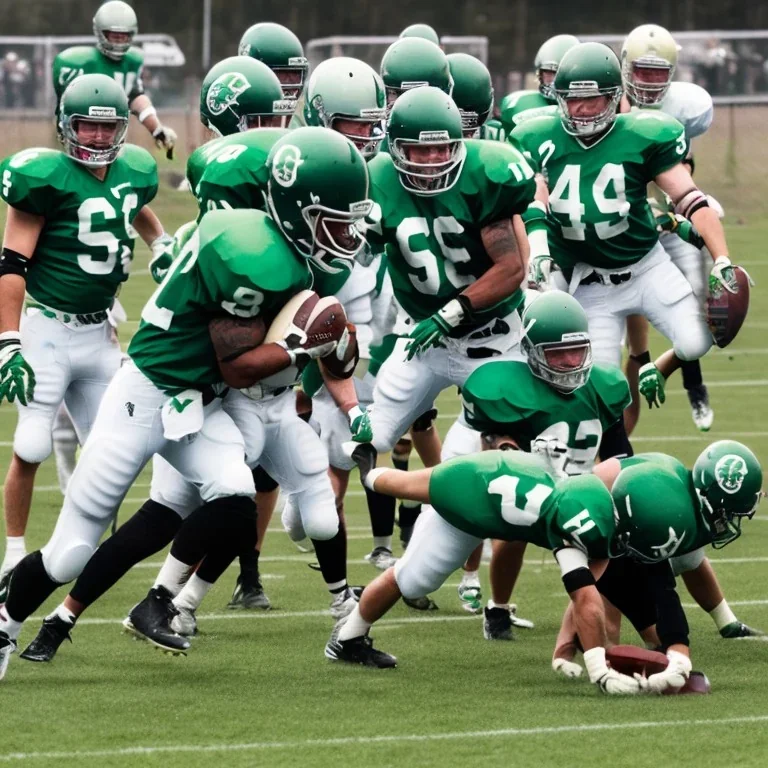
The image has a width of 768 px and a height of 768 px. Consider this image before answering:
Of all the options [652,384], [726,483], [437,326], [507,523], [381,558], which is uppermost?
[437,326]

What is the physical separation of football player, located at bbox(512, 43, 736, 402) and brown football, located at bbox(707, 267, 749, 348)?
6 cm

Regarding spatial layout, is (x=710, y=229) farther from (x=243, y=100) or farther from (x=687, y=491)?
(x=687, y=491)

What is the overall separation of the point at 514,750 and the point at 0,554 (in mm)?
3079

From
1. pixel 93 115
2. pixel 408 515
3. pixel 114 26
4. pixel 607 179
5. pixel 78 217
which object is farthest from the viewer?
pixel 114 26

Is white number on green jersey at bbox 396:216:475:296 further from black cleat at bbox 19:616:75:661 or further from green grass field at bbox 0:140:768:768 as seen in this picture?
black cleat at bbox 19:616:75:661

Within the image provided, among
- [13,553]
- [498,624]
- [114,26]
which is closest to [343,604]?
[498,624]

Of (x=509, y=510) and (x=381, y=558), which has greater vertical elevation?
(x=509, y=510)

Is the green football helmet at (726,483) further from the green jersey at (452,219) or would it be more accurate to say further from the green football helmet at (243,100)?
the green football helmet at (243,100)

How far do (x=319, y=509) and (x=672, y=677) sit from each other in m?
1.13

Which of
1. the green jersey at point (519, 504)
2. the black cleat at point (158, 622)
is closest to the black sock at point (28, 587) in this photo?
the black cleat at point (158, 622)

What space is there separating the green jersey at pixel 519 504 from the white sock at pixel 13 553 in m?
1.82

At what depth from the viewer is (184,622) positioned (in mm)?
5613

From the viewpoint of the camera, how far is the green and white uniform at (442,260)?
5801mm

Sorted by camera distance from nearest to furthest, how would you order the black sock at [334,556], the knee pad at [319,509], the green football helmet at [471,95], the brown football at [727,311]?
1. the knee pad at [319,509]
2. the black sock at [334,556]
3. the brown football at [727,311]
4. the green football helmet at [471,95]
